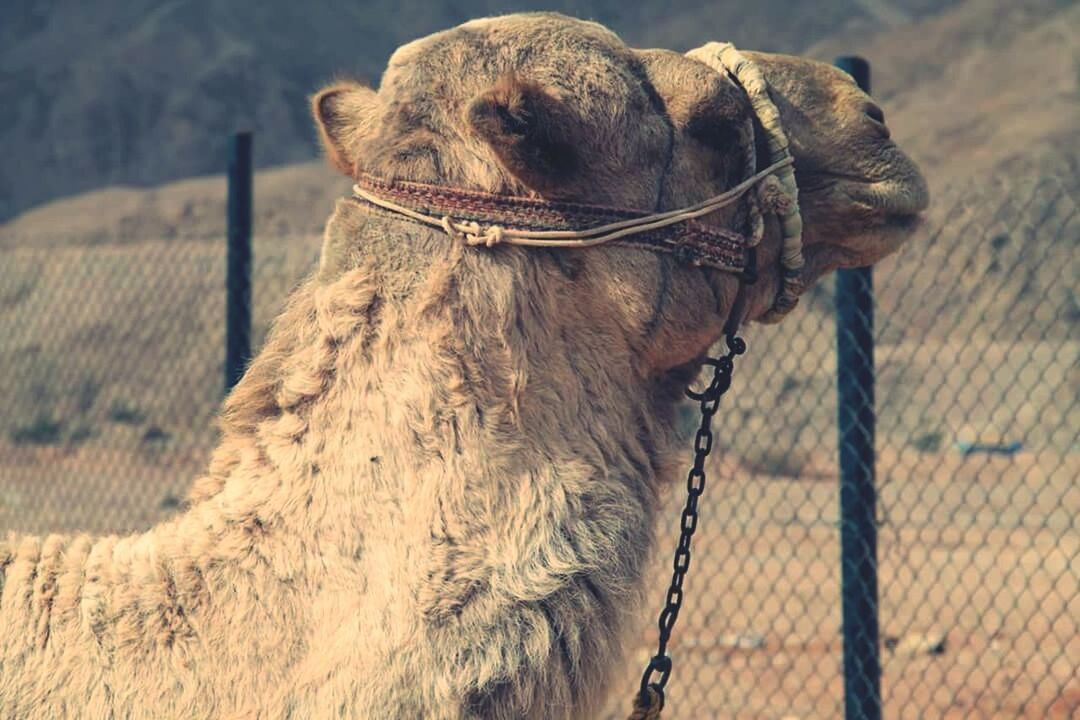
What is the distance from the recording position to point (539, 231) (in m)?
2.43

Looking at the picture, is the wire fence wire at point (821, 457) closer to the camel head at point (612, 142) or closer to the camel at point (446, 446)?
the camel at point (446, 446)

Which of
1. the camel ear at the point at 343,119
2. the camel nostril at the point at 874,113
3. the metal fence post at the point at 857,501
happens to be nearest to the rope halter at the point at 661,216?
the camel ear at the point at 343,119

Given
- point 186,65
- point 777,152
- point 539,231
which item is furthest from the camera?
point 186,65

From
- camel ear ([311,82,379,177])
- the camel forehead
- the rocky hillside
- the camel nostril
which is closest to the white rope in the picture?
camel ear ([311,82,379,177])

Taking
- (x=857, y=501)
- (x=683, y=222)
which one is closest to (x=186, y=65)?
(x=857, y=501)

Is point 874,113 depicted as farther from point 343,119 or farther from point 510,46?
point 343,119

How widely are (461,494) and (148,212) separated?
87.7 ft

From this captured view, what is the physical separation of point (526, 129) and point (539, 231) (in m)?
0.19

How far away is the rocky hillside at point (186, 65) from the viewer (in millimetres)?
32594

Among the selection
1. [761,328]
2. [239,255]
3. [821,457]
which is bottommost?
[821,457]

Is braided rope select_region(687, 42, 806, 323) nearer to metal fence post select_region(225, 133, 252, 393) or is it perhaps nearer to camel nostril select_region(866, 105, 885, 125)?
camel nostril select_region(866, 105, 885, 125)

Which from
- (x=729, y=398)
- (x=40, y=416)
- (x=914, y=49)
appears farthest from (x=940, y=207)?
(x=40, y=416)

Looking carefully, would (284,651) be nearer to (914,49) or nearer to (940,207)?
(940,207)

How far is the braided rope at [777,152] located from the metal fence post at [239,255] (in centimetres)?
288
